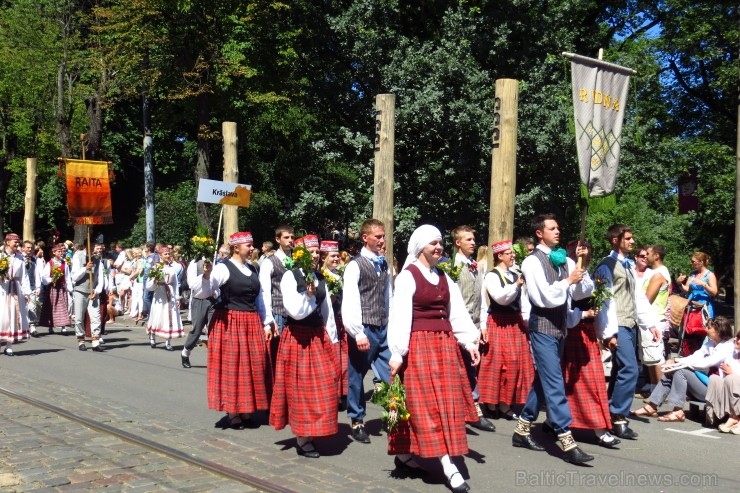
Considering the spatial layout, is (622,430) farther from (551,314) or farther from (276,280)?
(276,280)

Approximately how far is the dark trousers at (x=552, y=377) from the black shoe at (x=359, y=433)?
1.65m

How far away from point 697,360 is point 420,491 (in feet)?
14.0

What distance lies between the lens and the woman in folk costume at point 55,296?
17781 mm

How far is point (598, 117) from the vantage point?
9.38m

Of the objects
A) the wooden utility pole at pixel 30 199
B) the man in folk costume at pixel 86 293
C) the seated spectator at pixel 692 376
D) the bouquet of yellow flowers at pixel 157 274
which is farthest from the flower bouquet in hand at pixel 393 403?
the wooden utility pole at pixel 30 199

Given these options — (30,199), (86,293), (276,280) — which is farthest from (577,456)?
(30,199)

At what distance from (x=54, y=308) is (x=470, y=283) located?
11.7 metres

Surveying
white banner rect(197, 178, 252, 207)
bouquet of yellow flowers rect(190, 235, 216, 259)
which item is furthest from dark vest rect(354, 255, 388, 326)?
white banner rect(197, 178, 252, 207)

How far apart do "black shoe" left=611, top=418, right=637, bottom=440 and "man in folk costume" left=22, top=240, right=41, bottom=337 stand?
494 inches

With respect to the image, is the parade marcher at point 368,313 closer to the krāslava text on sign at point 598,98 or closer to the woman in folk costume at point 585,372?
the woman in folk costume at point 585,372

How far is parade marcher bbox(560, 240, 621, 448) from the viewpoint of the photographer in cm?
729

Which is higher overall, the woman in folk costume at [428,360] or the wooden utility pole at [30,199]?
the wooden utility pole at [30,199]

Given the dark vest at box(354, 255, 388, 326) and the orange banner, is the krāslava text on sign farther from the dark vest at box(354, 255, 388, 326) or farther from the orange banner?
the orange banner

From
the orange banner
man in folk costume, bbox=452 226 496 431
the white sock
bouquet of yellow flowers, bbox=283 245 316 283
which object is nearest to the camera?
the white sock
